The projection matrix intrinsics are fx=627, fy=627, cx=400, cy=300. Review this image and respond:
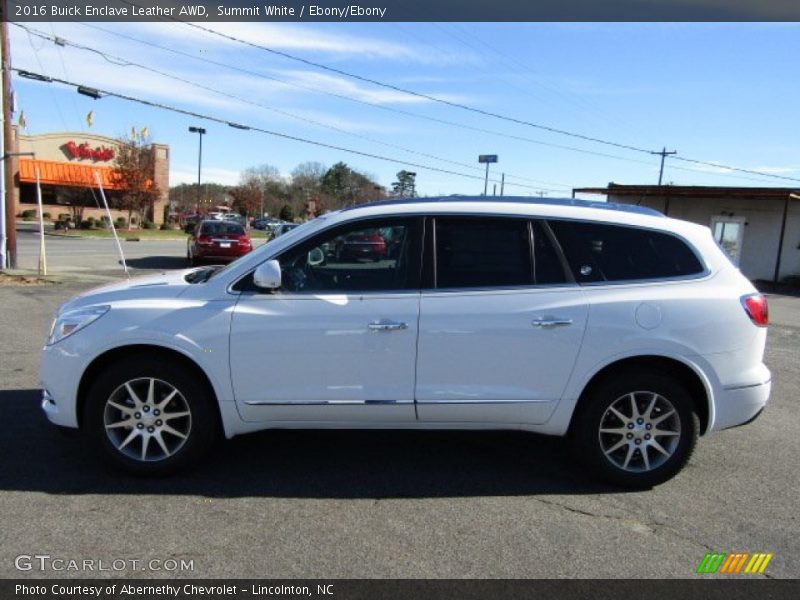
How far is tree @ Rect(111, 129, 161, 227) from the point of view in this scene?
1816 inches

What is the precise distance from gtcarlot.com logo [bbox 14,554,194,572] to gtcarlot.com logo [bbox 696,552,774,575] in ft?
8.58

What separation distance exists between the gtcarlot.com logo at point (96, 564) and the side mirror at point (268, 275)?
160cm

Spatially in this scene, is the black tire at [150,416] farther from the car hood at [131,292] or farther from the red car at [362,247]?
the red car at [362,247]

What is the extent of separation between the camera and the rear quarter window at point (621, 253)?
4082 millimetres

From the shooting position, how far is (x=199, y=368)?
4.00 m

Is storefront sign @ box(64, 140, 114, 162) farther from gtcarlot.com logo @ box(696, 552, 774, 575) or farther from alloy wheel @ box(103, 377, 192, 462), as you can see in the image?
gtcarlot.com logo @ box(696, 552, 774, 575)

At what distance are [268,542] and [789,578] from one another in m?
2.64

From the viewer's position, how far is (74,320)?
3.97 metres

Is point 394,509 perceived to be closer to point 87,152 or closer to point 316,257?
point 316,257

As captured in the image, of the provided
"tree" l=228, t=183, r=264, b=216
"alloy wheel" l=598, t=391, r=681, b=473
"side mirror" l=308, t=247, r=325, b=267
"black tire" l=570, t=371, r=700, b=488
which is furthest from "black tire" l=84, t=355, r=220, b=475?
"tree" l=228, t=183, r=264, b=216
